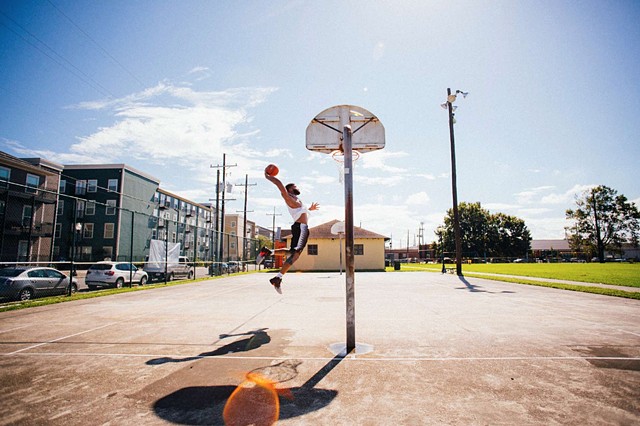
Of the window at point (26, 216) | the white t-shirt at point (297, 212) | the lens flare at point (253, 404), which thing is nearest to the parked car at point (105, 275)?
the window at point (26, 216)

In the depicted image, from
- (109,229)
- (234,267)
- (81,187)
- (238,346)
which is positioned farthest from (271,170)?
(81,187)

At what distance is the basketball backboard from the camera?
19.1 ft

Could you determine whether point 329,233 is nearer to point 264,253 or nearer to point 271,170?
point 264,253

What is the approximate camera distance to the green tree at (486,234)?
7150cm

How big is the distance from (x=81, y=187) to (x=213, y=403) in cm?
4822

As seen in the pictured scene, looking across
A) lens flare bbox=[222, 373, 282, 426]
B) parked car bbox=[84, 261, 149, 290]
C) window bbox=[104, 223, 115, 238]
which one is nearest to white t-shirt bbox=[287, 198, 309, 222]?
lens flare bbox=[222, 373, 282, 426]

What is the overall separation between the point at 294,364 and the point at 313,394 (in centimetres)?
93

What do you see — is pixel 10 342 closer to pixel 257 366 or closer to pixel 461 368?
pixel 257 366

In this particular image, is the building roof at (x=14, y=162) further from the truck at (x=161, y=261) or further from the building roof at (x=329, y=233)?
the building roof at (x=329, y=233)

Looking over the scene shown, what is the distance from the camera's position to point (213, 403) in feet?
9.55

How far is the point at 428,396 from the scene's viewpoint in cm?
304

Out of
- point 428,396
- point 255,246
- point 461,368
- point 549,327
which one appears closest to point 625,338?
point 549,327

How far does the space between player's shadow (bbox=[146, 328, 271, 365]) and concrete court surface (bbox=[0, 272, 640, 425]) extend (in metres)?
0.03

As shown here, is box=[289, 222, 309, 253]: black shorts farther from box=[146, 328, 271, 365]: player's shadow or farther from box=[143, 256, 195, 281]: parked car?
box=[143, 256, 195, 281]: parked car
